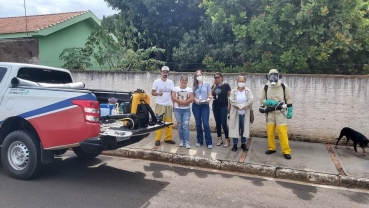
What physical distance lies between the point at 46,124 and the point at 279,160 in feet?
13.9

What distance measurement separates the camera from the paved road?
416cm

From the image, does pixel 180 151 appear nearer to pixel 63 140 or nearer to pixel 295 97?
pixel 63 140

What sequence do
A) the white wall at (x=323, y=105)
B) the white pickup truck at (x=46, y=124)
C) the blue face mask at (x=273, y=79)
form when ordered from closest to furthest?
the white pickup truck at (x=46, y=124) → the blue face mask at (x=273, y=79) → the white wall at (x=323, y=105)

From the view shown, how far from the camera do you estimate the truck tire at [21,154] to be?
4.74 m

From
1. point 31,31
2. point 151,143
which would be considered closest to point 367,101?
point 151,143

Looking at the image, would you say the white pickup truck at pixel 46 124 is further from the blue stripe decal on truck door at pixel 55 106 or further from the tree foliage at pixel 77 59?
the tree foliage at pixel 77 59

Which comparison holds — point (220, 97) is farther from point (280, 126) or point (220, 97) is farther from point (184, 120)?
point (280, 126)

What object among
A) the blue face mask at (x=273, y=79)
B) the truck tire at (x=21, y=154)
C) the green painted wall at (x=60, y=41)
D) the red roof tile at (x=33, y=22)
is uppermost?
the red roof tile at (x=33, y=22)

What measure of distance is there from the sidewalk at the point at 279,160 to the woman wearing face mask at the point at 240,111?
424 mm

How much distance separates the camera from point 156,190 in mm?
4590

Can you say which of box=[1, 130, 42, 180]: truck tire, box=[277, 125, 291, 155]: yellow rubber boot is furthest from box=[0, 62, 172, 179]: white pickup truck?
box=[277, 125, 291, 155]: yellow rubber boot

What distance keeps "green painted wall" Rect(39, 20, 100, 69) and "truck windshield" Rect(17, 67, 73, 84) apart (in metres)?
5.20

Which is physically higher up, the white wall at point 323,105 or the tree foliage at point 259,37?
the tree foliage at point 259,37

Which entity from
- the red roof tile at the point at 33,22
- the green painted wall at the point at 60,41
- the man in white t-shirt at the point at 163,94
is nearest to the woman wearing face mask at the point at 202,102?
the man in white t-shirt at the point at 163,94
